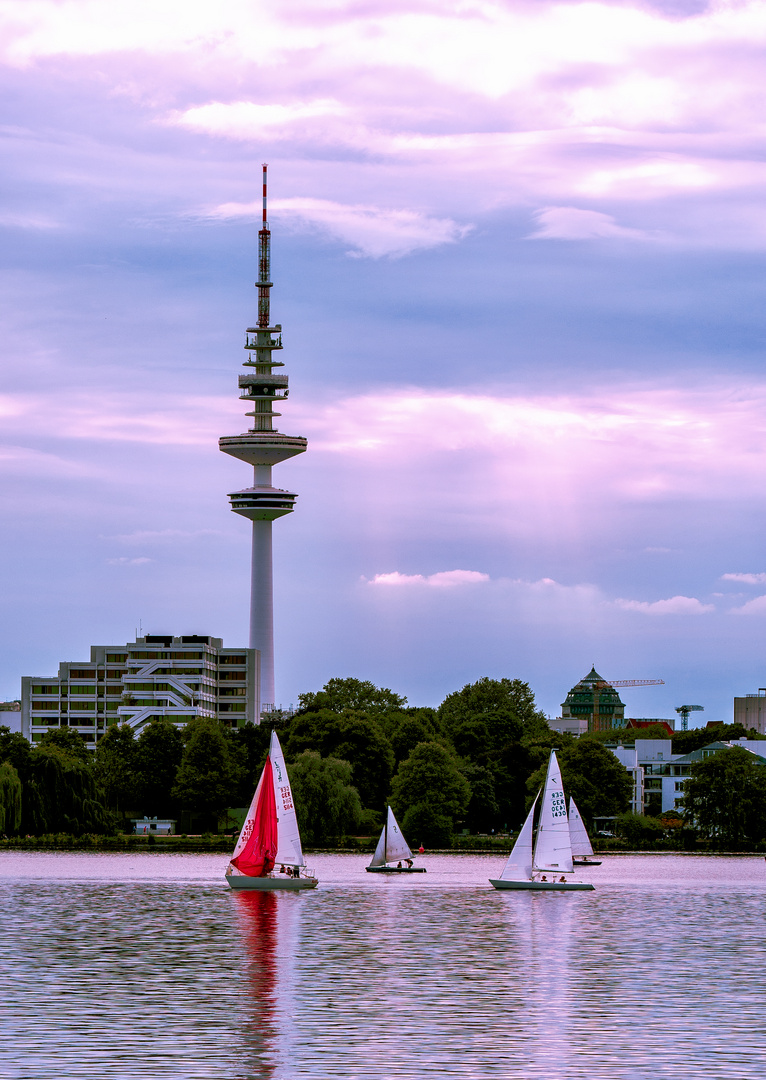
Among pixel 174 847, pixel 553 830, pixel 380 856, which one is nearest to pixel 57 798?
pixel 174 847

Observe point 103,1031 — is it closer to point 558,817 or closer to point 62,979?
point 62,979

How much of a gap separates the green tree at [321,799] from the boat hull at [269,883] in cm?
5109

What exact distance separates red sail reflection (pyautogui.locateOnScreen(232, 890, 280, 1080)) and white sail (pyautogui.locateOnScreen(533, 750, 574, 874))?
1538cm

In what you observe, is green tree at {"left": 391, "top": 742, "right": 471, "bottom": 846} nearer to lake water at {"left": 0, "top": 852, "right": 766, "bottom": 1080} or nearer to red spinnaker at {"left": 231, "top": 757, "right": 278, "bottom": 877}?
lake water at {"left": 0, "top": 852, "right": 766, "bottom": 1080}

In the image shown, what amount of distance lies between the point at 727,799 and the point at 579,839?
36.5 m

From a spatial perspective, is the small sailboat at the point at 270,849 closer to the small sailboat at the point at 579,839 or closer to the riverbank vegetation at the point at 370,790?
the small sailboat at the point at 579,839

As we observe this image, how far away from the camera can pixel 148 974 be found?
53.7 m

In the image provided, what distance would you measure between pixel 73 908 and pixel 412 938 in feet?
61.7

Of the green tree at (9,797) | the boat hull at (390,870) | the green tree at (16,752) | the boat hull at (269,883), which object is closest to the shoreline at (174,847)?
the green tree at (16,752)

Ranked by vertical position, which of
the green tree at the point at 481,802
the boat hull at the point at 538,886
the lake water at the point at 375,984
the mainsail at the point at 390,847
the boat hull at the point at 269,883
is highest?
the green tree at the point at 481,802

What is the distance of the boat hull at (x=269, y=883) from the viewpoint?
9325cm

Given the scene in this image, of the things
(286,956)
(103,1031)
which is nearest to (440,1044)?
(103,1031)

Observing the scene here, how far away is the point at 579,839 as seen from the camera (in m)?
135

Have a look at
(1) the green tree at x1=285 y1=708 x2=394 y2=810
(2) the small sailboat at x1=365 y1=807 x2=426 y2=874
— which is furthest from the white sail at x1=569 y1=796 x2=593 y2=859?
(1) the green tree at x1=285 y1=708 x2=394 y2=810
